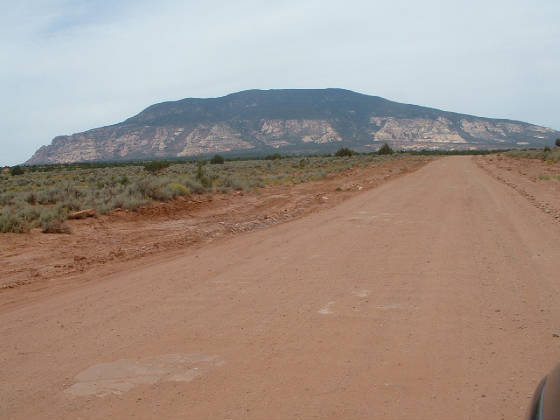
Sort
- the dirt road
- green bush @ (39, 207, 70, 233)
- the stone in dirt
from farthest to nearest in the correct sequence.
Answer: the stone in dirt → green bush @ (39, 207, 70, 233) → the dirt road

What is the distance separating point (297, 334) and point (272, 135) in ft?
575

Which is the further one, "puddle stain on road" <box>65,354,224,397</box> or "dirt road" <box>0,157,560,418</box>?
"puddle stain on road" <box>65,354,224,397</box>

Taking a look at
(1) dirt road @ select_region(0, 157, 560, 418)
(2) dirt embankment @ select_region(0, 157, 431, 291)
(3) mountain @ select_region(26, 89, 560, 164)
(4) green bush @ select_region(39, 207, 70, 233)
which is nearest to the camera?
(1) dirt road @ select_region(0, 157, 560, 418)

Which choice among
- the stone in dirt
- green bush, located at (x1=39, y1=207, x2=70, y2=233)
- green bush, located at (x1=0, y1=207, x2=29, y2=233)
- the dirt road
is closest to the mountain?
the stone in dirt

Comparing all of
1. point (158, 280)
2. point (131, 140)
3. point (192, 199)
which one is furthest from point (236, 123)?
point (158, 280)

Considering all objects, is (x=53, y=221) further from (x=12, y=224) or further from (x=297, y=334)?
(x=297, y=334)

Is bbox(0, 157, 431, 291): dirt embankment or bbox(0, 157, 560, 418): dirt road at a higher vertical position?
bbox(0, 157, 431, 291): dirt embankment

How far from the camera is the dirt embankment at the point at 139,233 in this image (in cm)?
950

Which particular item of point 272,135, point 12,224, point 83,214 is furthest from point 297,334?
point 272,135

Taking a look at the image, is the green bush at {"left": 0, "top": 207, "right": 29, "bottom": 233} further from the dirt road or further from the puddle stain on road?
the puddle stain on road

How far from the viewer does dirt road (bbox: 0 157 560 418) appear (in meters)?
3.97

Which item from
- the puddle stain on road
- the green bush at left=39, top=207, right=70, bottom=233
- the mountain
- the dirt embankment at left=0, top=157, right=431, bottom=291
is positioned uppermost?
the mountain

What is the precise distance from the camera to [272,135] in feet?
584

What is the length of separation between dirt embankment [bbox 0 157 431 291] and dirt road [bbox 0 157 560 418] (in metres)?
1.13
